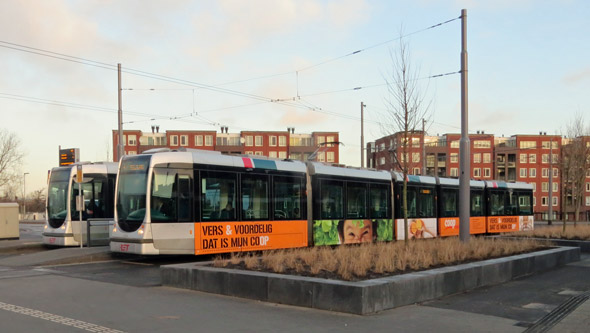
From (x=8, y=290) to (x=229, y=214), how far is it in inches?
262

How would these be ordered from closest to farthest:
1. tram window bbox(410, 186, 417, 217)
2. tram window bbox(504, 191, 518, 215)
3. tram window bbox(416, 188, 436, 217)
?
tram window bbox(410, 186, 417, 217) < tram window bbox(416, 188, 436, 217) < tram window bbox(504, 191, 518, 215)

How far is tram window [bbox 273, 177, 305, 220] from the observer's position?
58.5 feet

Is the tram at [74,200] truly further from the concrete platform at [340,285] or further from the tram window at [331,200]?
the concrete platform at [340,285]

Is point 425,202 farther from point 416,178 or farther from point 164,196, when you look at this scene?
point 164,196

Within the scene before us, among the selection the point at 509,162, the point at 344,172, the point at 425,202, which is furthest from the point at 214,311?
the point at 509,162

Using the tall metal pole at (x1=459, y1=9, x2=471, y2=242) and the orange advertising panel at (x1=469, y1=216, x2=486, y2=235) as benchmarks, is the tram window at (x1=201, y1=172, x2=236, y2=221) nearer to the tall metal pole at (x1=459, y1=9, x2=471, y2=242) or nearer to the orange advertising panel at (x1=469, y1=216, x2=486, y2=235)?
the tall metal pole at (x1=459, y1=9, x2=471, y2=242)

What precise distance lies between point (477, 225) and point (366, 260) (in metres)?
19.8

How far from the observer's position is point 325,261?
35.3 feet

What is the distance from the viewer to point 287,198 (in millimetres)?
18219

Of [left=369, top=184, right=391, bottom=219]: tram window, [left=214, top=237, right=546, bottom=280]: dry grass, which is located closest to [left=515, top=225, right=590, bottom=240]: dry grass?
[left=369, top=184, right=391, bottom=219]: tram window

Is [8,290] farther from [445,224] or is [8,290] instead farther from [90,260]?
[445,224]

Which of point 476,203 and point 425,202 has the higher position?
point 425,202

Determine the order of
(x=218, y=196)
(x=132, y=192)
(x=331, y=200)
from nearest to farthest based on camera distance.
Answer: (x=132, y=192) → (x=218, y=196) → (x=331, y=200)

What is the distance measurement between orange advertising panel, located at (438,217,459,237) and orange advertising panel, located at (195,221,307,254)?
9826 millimetres
